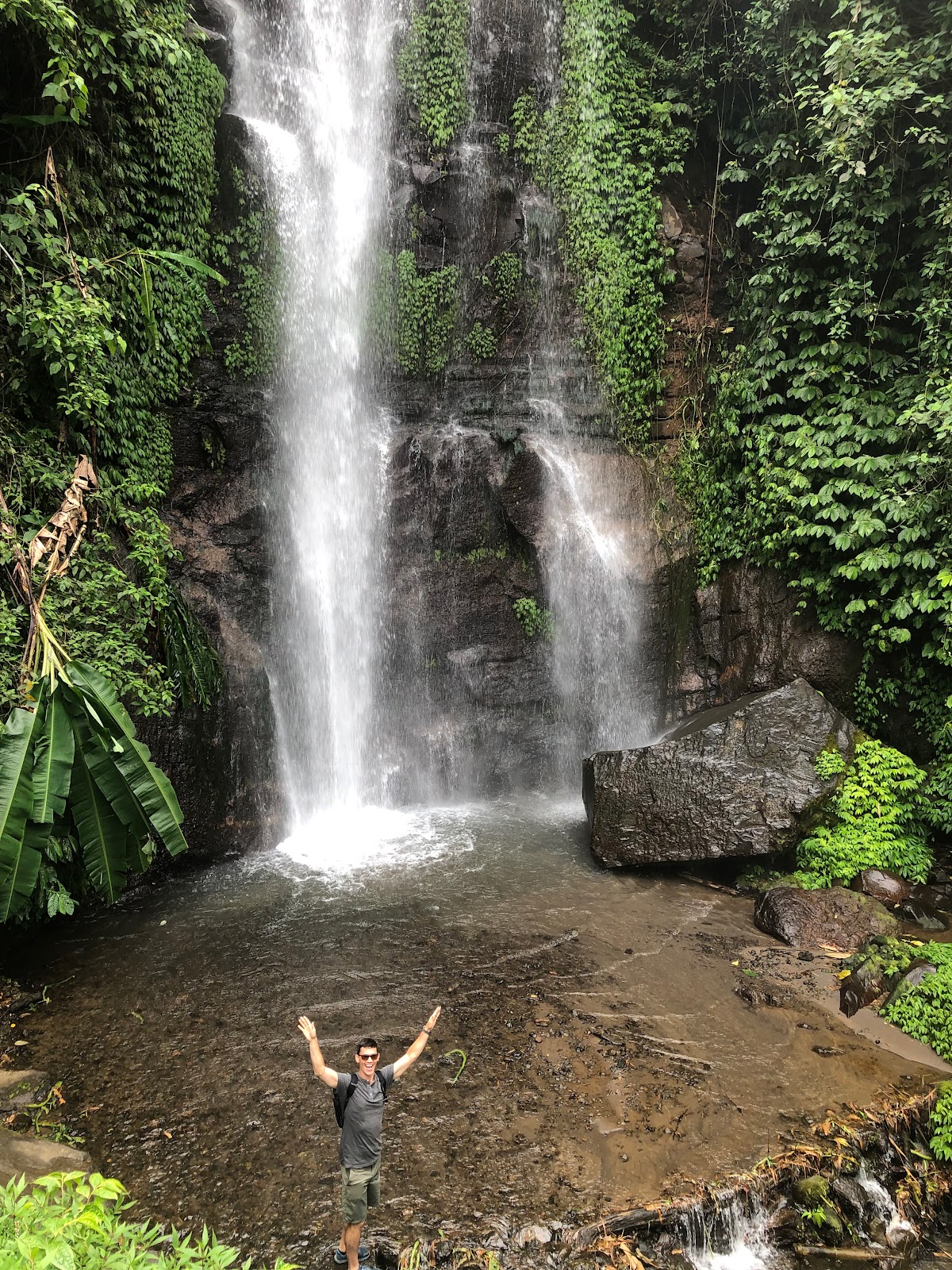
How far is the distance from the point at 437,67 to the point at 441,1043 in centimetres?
1441

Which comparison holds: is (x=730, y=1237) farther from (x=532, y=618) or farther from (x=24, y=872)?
(x=532, y=618)

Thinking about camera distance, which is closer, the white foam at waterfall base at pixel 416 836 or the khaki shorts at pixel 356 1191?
the khaki shorts at pixel 356 1191

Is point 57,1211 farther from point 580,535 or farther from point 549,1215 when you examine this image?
point 580,535

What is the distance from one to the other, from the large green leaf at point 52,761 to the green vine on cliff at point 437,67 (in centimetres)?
1121

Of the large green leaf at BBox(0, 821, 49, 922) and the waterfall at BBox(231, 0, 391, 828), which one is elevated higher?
the waterfall at BBox(231, 0, 391, 828)

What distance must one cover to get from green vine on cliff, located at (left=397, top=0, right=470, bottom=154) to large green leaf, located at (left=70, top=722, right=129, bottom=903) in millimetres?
11512

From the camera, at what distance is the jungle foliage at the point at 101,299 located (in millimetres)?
7301

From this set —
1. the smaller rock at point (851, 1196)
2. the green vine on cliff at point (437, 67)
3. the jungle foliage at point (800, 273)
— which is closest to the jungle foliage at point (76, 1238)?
the smaller rock at point (851, 1196)

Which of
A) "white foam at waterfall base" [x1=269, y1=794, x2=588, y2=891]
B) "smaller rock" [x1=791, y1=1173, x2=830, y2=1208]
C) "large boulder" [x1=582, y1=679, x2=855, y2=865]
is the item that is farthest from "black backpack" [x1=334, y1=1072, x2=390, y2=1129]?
"large boulder" [x1=582, y1=679, x2=855, y2=865]

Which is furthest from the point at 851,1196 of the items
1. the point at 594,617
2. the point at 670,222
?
the point at 670,222

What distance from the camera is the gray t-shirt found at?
398 cm

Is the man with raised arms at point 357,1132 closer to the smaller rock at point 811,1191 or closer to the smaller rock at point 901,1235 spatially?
the smaller rock at point 811,1191

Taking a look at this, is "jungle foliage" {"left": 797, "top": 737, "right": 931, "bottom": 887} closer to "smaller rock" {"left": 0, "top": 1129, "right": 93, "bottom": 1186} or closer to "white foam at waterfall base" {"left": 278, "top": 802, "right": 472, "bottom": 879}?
"white foam at waterfall base" {"left": 278, "top": 802, "right": 472, "bottom": 879}

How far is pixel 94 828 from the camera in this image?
20.8ft
